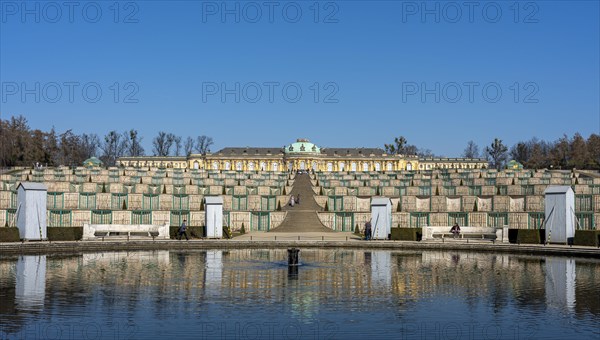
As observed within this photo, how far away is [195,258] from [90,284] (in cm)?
1190

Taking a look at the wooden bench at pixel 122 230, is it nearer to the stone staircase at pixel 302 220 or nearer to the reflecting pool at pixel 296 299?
the reflecting pool at pixel 296 299

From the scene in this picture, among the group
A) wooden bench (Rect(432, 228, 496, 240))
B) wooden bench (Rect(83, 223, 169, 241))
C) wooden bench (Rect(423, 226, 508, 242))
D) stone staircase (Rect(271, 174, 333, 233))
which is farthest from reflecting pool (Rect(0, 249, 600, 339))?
stone staircase (Rect(271, 174, 333, 233))

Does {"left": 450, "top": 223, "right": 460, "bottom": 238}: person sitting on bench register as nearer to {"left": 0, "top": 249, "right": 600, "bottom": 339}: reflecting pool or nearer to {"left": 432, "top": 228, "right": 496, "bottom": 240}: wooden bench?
{"left": 432, "top": 228, "right": 496, "bottom": 240}: wooden bench

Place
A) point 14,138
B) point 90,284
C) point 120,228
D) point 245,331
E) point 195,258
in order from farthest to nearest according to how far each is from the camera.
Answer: point 14,138
point 120,228
point 195,258
point 90,284
point 245,331

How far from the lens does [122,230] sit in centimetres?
5016

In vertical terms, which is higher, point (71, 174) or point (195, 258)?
point (71, 174)

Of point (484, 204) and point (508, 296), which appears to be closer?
point (508, 296)

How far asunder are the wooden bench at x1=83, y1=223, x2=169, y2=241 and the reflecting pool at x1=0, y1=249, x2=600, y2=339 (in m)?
11.5

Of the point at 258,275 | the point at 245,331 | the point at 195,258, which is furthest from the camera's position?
the point at 195,258

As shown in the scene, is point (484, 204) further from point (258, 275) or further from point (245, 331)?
point (245, 331)

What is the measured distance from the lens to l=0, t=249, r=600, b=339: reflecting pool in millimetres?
19484

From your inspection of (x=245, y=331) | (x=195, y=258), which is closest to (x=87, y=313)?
(x=245, y=331)

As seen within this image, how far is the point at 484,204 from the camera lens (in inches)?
2606

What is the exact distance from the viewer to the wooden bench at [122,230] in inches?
1940
